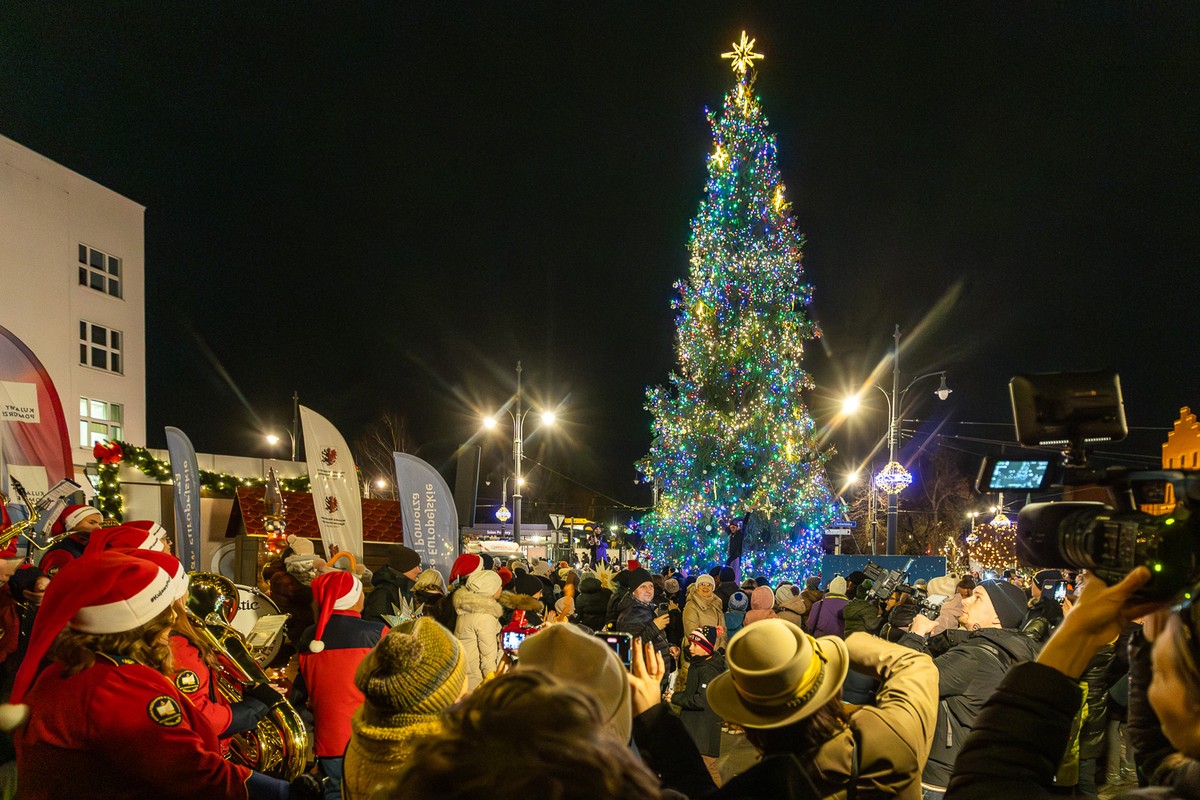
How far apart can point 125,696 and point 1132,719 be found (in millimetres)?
3092

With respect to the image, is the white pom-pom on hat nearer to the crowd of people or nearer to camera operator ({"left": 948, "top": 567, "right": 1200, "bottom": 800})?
the crowd of people

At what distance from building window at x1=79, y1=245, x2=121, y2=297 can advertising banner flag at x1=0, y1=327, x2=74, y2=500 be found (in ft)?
32.7

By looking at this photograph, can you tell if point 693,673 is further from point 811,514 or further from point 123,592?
point 811,514

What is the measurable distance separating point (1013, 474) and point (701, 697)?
20.2 feet

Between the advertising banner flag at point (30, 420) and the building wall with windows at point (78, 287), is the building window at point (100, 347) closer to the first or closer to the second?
the building wall with windows at point (78, 287)

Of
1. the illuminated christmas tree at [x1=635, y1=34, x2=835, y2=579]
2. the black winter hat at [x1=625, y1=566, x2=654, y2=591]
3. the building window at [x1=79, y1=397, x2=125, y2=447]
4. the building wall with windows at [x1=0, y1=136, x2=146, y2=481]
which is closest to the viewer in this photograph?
the black winter hat at [x1=625, y1=566, x2=654, y2=591]

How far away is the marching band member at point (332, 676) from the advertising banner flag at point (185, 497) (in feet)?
29.0

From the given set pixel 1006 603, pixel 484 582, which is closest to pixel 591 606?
pixel 484 582

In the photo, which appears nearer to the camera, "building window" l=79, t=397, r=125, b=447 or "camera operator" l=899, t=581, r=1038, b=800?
"camera operator" l=899, t=581, r=1038, b=800

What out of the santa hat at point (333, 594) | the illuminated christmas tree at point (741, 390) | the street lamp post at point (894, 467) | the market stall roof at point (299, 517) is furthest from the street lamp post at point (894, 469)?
the santa hat at point (333, 594)

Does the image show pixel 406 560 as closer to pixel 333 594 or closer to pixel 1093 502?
pixel 333 594

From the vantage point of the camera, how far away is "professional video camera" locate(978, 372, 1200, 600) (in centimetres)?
138

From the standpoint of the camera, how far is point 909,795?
94.1 inches

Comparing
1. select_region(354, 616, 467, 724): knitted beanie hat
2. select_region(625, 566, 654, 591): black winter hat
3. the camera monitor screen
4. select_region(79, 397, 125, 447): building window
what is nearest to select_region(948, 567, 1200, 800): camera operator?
the camera monitor screen
